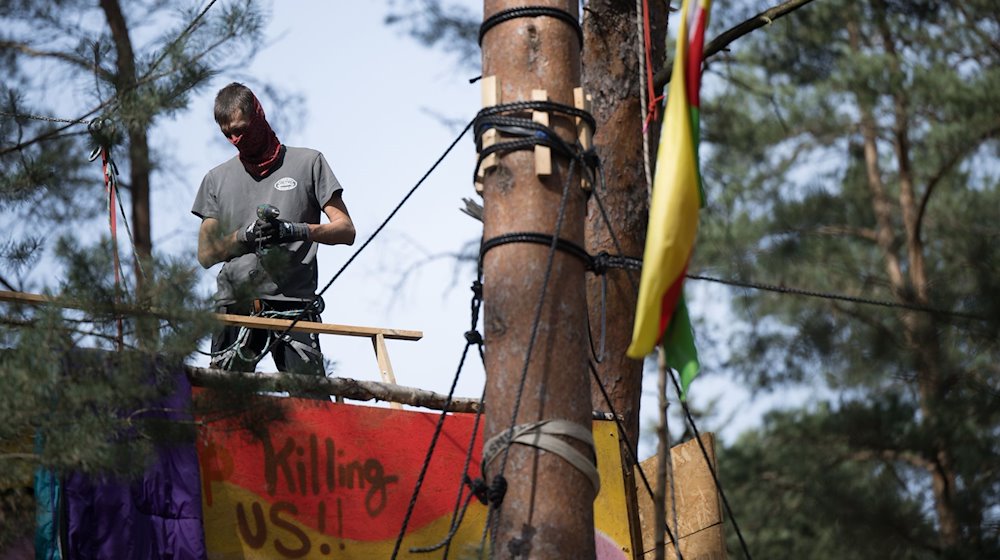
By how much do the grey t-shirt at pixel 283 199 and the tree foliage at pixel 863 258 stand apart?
6.29 metres

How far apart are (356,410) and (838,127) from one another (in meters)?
12.9

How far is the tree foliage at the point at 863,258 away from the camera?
39.3 feet

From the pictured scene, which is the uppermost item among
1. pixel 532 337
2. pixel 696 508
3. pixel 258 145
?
pixel 258 145

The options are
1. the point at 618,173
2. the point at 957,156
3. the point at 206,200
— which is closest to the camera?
the point at 206,200

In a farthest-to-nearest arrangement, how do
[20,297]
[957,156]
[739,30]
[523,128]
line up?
[957,156] → [739,30] → [20,297] → [523,128]

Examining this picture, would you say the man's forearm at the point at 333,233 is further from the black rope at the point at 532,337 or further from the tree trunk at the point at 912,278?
the tree trunk at the point at 912,278

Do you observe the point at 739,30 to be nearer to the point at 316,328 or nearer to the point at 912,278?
the point at 316,328

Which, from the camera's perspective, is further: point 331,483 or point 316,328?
point 316,328

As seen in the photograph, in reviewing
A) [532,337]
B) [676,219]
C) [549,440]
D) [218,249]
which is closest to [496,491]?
[549,440]

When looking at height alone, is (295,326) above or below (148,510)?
above

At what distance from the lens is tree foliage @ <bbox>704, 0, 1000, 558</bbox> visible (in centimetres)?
1198

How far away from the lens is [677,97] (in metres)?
4.31

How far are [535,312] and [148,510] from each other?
5.68 feet

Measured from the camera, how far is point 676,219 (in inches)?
164
